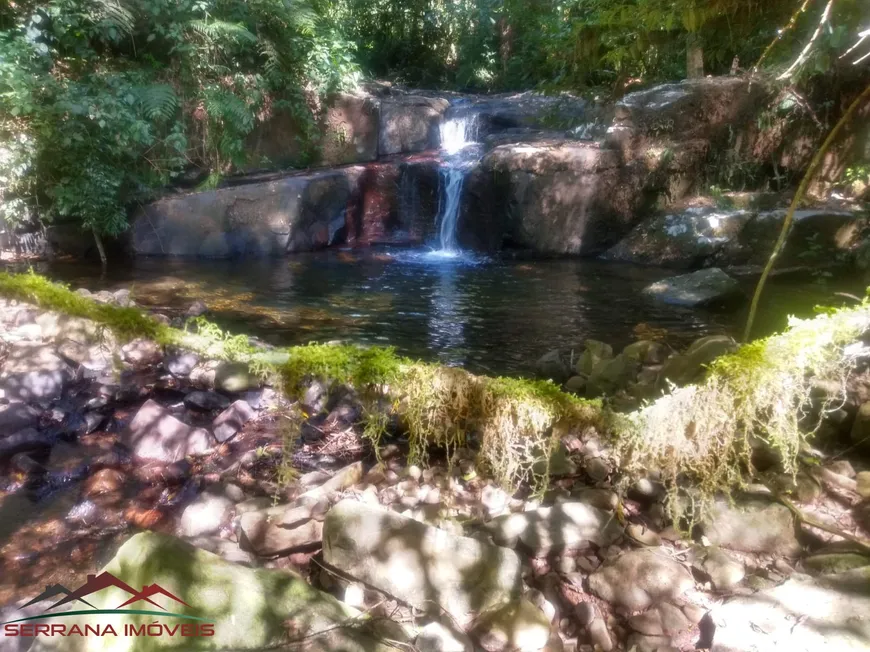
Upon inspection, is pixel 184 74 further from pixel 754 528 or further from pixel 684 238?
pixel 754 528

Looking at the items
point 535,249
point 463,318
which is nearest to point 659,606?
point 463,318

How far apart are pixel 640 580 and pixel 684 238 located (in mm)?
9068

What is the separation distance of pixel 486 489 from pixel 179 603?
1.71m

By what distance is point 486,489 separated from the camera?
332 centimetres

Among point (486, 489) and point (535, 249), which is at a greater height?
point (535, 249)

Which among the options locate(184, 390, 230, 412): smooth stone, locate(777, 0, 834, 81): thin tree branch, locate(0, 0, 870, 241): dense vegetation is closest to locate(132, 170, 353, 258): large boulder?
locate(0, 0, 870, 241): dense vegetation

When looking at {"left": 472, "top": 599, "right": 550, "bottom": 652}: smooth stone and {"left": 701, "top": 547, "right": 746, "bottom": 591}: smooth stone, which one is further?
{"left": 701, "top": 547, "right": 746, "bottom": 591}: smooth stone

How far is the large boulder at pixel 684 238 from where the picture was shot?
1012 centimetres

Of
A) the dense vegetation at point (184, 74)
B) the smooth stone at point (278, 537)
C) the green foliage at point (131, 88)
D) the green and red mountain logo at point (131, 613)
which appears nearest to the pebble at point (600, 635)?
the smooth stone at point (278, 537)

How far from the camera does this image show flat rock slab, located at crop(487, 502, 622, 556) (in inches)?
110

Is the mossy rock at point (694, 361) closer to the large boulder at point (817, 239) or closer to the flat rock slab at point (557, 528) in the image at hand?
the flat rock slab at point (557, 528)

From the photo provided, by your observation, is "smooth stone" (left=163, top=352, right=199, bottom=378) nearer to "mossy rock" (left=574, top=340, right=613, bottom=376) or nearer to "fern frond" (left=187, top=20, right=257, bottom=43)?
"mossy rock" (left=574, top=340, right=613, bottom=376)

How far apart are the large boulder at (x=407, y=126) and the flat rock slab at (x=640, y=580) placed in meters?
13.9

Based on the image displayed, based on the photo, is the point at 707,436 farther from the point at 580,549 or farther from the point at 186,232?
the point at 186,232
